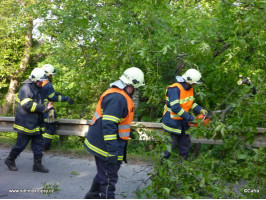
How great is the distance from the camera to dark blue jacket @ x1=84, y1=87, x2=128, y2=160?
3.97 m

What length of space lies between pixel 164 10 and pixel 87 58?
5.90ft

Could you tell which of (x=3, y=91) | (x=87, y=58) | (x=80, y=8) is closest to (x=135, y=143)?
(x=87, y=58)

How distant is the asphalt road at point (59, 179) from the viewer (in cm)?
486

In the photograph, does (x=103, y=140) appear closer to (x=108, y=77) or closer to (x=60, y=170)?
(x=60, y=170)

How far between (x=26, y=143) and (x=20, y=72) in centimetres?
999

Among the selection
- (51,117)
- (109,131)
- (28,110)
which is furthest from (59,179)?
(109,131)

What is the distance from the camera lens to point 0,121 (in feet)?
24.3

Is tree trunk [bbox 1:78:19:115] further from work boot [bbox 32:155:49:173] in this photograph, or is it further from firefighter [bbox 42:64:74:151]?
work boot [bbox 32:155:49:173]

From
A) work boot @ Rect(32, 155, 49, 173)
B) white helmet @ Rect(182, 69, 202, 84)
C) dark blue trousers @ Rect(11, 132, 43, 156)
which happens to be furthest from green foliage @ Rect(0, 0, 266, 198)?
work boot @ Rect(32, 155, 49, 173)

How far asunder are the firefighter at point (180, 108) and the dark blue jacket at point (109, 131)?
1.58m

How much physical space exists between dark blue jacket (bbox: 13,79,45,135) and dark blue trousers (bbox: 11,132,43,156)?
14 centimetres

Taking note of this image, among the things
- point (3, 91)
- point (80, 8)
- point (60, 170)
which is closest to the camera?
point (60, 170)

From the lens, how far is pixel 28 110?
5.77 meters

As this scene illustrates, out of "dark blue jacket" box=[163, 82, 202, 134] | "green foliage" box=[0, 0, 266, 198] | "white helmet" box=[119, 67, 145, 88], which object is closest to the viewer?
"white helmet" box=[119, 67, 145, 88]
